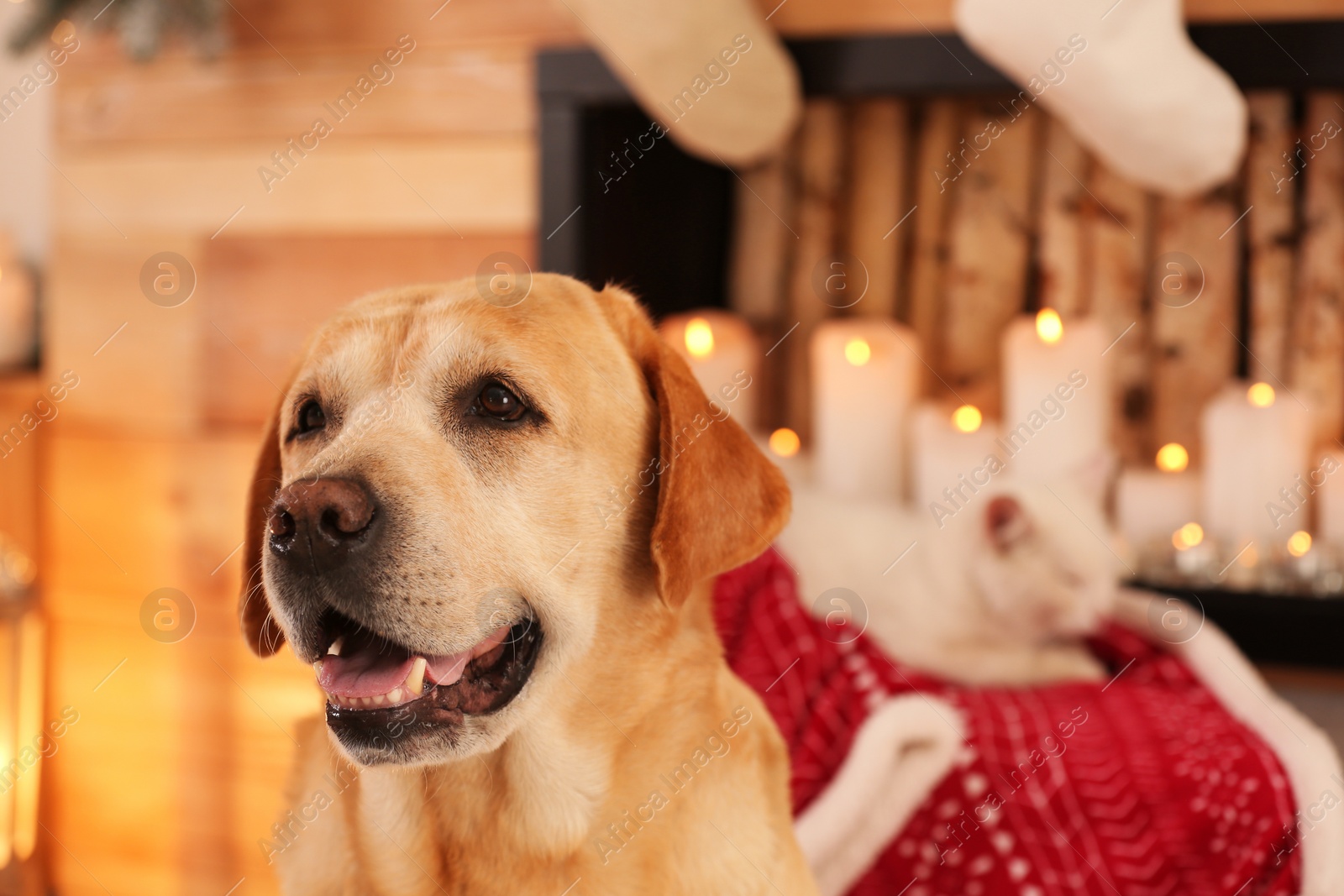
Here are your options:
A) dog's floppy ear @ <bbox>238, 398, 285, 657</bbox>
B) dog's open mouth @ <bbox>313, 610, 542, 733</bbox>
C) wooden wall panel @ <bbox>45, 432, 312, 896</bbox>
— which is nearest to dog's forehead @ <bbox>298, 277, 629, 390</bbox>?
dog's floppy ear @ <bbox>238, 398, 285, 657</bbox>

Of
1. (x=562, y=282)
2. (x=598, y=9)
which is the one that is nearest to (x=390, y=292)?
(x=562, y=282)

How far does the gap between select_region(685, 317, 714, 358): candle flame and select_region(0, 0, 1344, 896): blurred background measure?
0.06m

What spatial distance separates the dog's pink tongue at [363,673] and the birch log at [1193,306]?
211 cm

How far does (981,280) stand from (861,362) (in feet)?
1.50

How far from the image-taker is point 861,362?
2.29 m

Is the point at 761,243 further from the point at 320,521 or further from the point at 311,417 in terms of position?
the point at 320,521

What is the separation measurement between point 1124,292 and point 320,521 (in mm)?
2128

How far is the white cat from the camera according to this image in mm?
1932

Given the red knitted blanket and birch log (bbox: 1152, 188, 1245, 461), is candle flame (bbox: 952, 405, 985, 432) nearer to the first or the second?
birch log (bbox: 1152, 188, 1245, 461)

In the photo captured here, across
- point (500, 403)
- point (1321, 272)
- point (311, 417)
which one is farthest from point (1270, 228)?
point (311, 417)

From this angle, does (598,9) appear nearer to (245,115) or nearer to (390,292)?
(390,292)

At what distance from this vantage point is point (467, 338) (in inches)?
37.7

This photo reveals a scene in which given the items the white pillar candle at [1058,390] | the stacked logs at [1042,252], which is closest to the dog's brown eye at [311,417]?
the white pillar candle at [1058,390]

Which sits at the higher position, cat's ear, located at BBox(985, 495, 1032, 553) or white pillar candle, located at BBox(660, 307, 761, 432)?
white pillar candle, located at BBox(660, 307, 761, 432)
